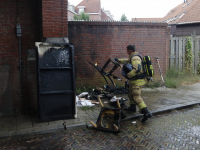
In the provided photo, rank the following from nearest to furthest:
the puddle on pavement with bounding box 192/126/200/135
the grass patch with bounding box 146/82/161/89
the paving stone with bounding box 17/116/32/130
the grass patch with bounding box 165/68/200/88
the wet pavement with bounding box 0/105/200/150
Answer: the wet pavement with bounding box 0/105/200/150 < the puddle on pavement with bounding box 192/126/200/135 < the paving stone with bounding box 17/116/32/130 < the grass patch with bounding box 146/82/161/89 < the grass patch with bounding box 165/68/200/88

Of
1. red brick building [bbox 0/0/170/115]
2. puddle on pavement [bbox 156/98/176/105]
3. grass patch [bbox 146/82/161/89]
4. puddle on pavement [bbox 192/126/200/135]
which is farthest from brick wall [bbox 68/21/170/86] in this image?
puddle on pavement [bbox 192/126/200/135]

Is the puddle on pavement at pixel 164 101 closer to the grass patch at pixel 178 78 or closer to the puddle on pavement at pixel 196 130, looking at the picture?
the puddle on pavement at pixel 196 130

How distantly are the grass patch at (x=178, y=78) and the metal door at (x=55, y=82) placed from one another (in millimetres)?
5737

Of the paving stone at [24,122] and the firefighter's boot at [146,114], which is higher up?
the firefighter's boot at [146,114]

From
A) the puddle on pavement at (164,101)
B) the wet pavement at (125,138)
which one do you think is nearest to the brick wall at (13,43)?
the wet pavement at (125,138)

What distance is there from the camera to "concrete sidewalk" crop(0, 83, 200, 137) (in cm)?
461

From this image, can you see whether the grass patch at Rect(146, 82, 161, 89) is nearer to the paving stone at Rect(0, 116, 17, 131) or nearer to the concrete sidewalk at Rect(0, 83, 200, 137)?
the concrete sidewalk at Rect(0, 83, 200, 137)

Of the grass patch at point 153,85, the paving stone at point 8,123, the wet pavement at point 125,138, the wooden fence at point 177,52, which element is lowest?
the wet pavement at point 125,138

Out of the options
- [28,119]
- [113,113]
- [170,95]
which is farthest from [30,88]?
[170,95]

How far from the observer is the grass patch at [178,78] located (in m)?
9.58

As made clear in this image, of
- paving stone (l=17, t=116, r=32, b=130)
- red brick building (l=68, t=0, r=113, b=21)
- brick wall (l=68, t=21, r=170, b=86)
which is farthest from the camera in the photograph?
red brick building (l=68, t=0, r=113, b=21)

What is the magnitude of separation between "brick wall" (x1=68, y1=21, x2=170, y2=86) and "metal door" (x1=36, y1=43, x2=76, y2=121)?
3.18m

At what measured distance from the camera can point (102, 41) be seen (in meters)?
8.51

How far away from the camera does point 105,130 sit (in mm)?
4512
